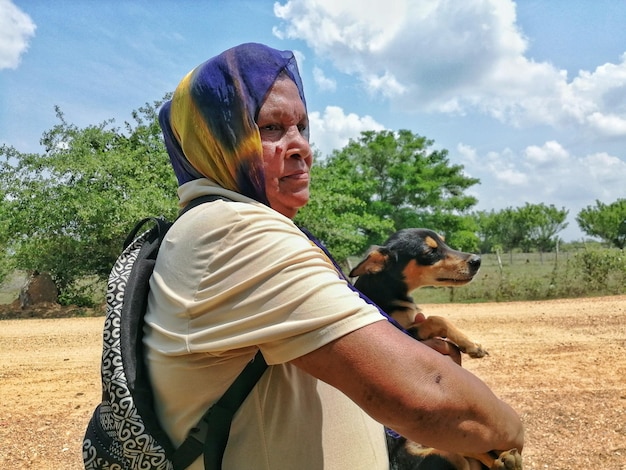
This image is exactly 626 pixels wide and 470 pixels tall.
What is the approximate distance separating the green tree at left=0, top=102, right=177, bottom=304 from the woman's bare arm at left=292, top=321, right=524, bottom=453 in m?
15.1

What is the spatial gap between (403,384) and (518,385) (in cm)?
653

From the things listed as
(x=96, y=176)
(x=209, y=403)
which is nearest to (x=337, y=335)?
(x=209, y=403)

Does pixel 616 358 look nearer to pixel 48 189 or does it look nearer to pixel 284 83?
pixel 284 83

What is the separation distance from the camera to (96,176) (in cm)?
1703

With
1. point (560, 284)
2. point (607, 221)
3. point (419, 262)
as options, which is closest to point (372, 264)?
point (419, 262)

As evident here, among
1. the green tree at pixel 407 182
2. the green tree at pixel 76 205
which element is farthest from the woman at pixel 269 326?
the green tree at pixel 407 182

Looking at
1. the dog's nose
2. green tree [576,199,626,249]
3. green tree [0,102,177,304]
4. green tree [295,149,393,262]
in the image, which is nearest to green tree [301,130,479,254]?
green tree [295,149,393,262]

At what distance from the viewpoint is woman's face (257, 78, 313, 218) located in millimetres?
1431

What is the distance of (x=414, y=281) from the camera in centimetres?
444

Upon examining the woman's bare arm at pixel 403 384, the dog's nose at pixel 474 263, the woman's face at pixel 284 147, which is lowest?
the woman's bare arm at pixel 403 384

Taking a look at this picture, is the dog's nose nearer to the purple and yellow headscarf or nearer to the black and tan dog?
the black and tan dog

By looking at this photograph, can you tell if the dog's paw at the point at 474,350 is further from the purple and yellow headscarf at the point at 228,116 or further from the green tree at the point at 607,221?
the green tree at the point at 607,221

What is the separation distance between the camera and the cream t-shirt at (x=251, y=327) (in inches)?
41.7

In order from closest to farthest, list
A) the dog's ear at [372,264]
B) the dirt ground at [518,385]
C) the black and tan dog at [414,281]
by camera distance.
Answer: the black and tan dog at [414,281]
the dog's ear at [372,264]
the dirt ground at [518,385]
